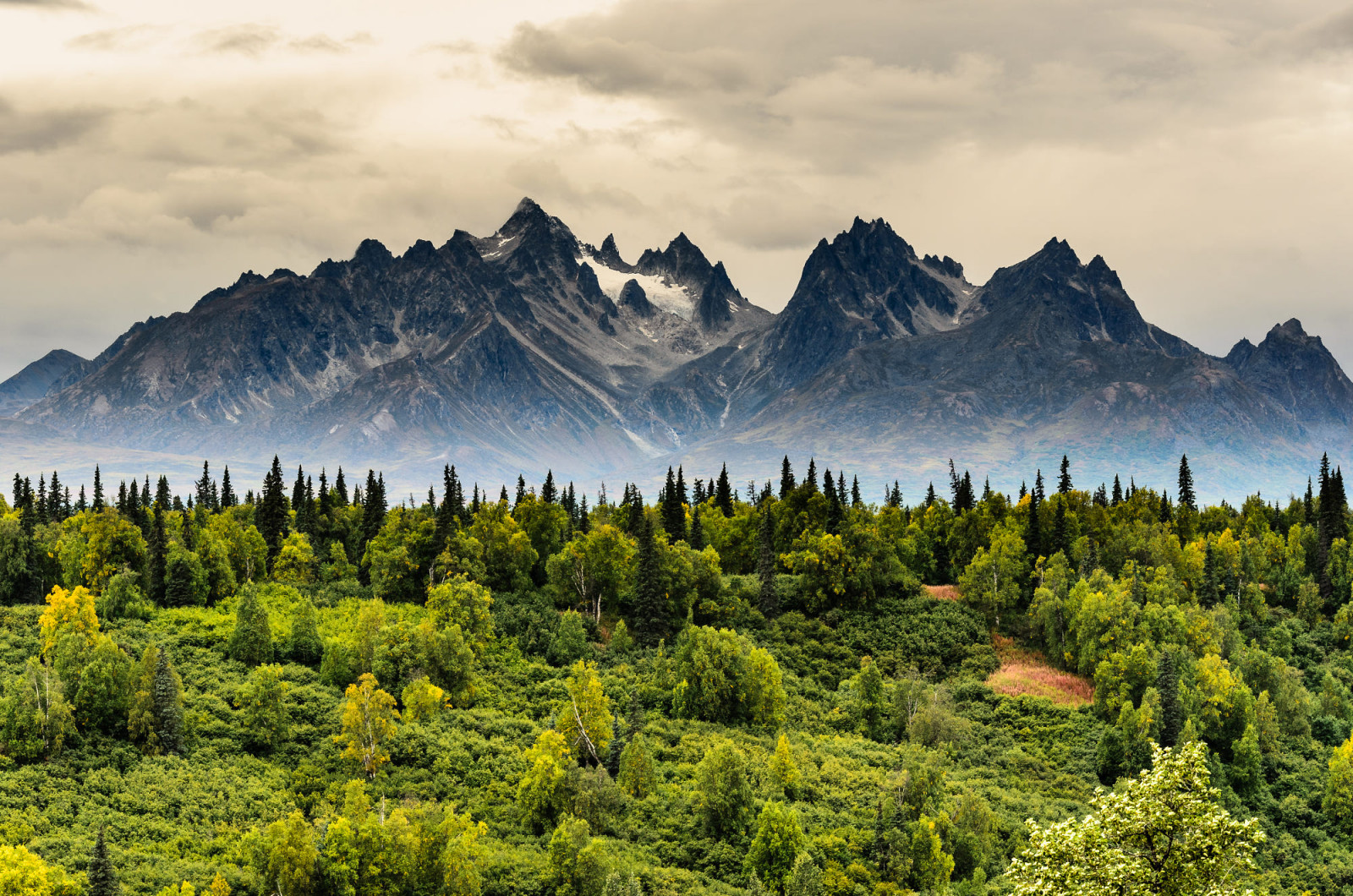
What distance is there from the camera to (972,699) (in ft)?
377

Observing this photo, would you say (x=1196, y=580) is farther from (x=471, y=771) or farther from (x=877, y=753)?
(x=471, y=771)

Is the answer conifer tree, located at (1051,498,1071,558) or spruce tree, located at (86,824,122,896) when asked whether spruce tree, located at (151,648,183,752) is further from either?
conifer tree, located at (1051,498,1071,558)

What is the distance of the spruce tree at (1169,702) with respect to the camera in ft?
328

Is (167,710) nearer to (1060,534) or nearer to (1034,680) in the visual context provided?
(1034,680)

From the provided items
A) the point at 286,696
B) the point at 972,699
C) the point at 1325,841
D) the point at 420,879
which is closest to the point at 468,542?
the point at 286,696

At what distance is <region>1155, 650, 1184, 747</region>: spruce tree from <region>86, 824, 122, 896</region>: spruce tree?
Answer: 8351 centimetres

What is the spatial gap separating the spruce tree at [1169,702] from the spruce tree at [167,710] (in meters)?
83.0

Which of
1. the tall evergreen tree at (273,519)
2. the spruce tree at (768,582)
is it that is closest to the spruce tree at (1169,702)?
the spruce tree at (768,582)

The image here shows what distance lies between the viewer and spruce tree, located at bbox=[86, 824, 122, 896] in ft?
183

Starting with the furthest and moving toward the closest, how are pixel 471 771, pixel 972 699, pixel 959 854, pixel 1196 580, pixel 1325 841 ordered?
pixel 1196 580 < pixel 972 699 < pixel 1325 841 < pixel 471 771 < pixel 959 854

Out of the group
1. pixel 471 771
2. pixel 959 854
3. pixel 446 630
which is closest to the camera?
pixel 959 854

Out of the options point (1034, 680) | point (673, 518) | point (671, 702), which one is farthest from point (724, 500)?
point (671, 702)

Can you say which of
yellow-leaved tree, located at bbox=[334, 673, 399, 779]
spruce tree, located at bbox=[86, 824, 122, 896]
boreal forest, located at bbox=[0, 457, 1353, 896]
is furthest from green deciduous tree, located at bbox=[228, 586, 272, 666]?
spruce tree, located at bbox=[86, 824, 122, 896]

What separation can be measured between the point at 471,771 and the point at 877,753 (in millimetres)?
35103
